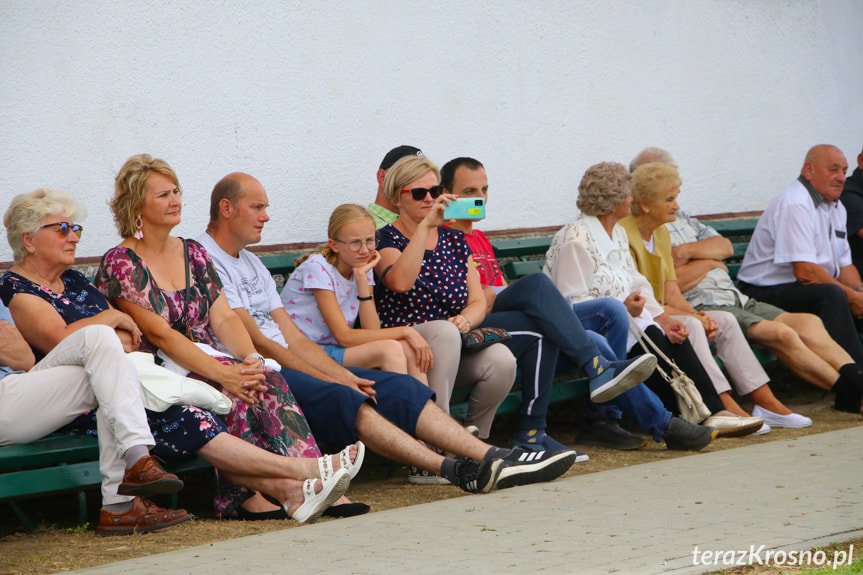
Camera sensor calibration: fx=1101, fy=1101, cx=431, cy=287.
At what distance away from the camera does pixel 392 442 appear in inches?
171

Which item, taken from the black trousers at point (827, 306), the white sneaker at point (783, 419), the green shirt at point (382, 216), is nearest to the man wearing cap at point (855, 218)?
the black trousers at point (827, 306)

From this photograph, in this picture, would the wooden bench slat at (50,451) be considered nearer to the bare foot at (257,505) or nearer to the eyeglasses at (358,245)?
the bare foot at (257,505)

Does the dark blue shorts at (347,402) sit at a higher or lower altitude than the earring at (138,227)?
lower

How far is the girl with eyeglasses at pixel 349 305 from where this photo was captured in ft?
15.8

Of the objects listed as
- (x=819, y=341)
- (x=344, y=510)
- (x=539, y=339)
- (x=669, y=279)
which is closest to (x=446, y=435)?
(x=344, y=510)

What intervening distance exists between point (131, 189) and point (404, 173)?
4.59ft

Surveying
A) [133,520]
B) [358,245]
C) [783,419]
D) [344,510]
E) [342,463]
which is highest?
[358,245]

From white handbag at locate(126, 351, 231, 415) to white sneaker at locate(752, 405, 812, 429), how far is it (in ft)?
11.5

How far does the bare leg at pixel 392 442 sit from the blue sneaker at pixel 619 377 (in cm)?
126

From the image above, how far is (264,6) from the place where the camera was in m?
5.97

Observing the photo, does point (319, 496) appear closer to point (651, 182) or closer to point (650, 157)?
point (651, 182)

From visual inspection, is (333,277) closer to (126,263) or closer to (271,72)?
(126,263)

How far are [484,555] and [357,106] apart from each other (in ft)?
12.1

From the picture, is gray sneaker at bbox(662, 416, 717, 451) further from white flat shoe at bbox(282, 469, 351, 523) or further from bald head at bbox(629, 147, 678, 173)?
bald head at bbox(629, 147, 678, 173)
